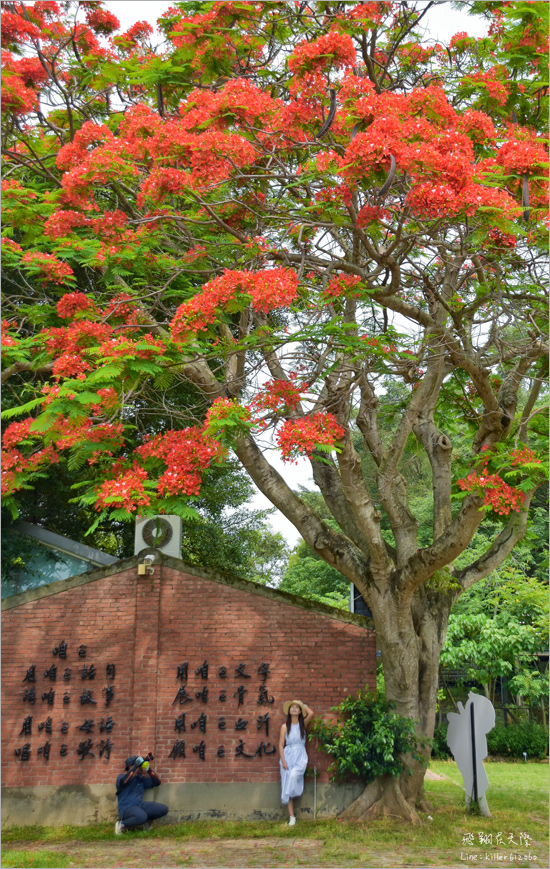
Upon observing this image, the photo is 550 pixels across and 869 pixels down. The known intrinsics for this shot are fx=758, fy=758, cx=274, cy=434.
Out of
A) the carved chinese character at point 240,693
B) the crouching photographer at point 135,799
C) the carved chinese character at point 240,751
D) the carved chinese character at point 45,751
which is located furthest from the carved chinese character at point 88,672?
the carved chinese character at point 240,751

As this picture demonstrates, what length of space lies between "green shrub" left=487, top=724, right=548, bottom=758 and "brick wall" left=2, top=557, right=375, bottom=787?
9128 mm

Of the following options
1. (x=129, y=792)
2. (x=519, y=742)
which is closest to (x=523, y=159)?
(x=129, y=792)

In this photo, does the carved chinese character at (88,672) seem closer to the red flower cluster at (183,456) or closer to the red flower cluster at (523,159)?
the red flower cluster at (183,456)

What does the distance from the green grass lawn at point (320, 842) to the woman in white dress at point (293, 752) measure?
0.35 meters

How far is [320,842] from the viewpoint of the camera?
7824mm

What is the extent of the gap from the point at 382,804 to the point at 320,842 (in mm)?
1007

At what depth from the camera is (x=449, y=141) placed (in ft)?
21.8

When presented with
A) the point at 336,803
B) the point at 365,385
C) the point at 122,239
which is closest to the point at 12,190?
the point at 122,239

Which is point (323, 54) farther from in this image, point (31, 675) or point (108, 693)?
point (31, 675)

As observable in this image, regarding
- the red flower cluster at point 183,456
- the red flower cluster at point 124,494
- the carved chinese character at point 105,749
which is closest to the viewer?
the red flower cluster at point 124,494

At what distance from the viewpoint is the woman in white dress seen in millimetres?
8523

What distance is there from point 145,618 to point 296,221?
5.01m

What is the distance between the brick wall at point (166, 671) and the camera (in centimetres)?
895

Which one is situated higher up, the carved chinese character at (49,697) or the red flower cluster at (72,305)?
the red flower cluster at (72,305)
